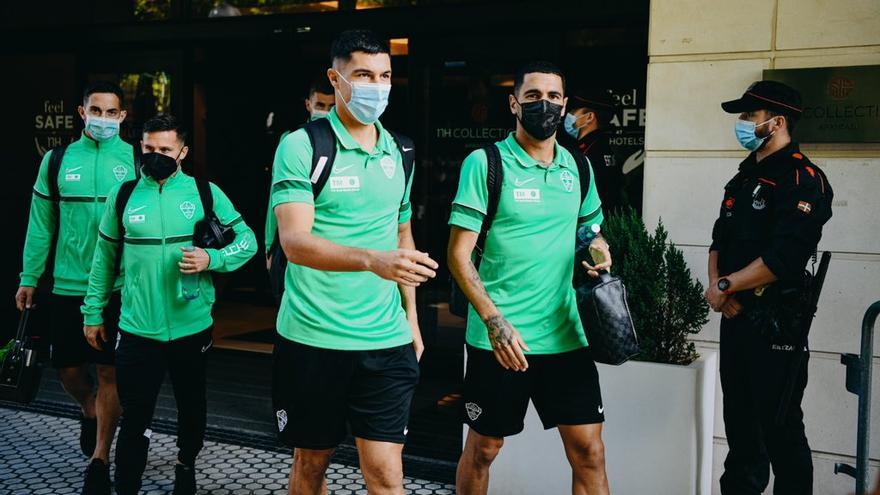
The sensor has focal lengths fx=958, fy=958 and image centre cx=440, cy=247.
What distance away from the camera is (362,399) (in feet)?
11.6

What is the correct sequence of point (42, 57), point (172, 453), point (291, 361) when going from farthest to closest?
point (42, 57)
point (172, 453)
point (291, 361)

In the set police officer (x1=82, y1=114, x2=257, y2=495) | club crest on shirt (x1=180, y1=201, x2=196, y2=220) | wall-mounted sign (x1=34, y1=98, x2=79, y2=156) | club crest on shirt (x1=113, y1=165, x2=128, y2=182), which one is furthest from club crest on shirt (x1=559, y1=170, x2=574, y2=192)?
wall-mounted sign (x1=34, y1=98, x2=79, y2=156)

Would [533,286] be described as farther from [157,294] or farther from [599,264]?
[157,294]

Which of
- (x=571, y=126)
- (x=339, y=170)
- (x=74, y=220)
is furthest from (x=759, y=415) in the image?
(x=74, y=220)

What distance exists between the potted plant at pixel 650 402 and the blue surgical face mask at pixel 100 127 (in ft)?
9.61

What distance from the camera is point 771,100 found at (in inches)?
178

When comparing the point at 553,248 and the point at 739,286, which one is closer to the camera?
the point at 553,248

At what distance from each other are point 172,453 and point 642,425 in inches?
117

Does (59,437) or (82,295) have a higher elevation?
(82,295)

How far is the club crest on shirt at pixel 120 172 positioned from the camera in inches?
222

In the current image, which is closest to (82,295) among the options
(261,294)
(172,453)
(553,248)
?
(172,453)

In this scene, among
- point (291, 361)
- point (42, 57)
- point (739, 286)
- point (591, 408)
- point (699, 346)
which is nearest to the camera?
point (291, 361)

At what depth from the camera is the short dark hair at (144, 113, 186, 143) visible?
4.94 metres

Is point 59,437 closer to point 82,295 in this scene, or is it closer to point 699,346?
point 82,295
